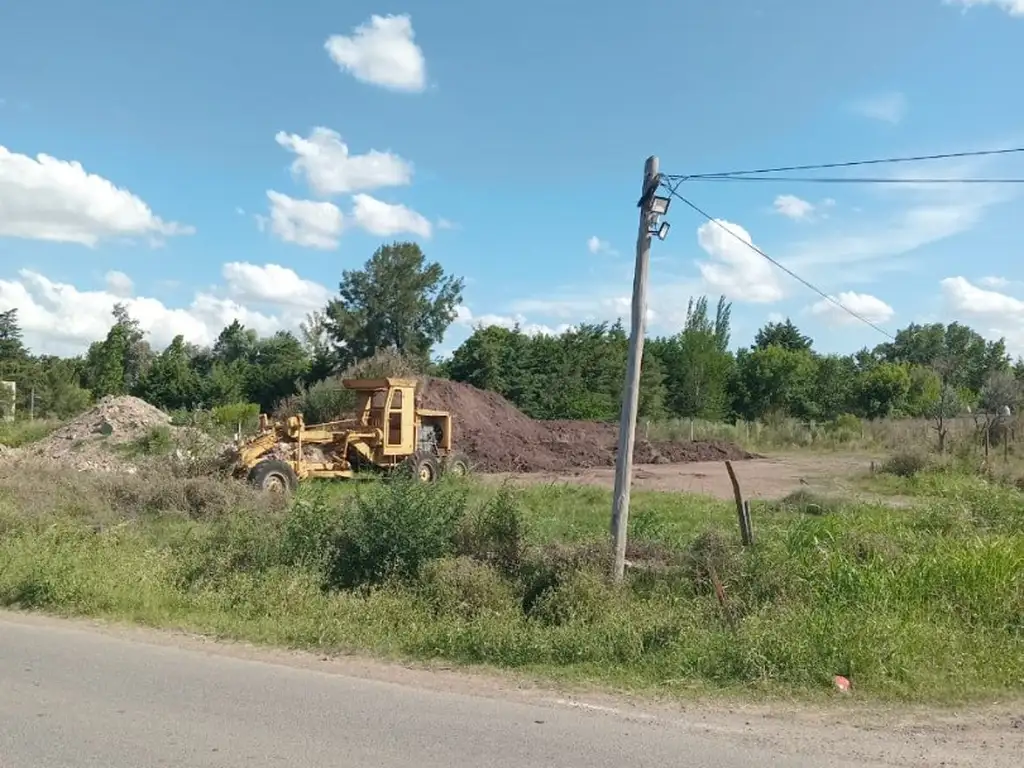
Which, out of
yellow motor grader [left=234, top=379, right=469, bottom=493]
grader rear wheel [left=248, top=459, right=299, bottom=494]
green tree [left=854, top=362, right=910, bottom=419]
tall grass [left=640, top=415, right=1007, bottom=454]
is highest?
green tree [left=854, top=362, right=910, bottom=419]

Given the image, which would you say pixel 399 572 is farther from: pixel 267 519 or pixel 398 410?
pixel 398 410

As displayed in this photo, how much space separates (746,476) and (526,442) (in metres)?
10.7

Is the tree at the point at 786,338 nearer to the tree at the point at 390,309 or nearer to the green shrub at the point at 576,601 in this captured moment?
the tree at the point at 390,309

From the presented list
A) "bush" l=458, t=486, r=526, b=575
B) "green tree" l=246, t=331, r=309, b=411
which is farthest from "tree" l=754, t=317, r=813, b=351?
"bush" l=458, t=486, r=526, b=575

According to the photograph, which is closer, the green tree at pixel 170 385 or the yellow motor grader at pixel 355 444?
the yellow motor grader at pixel 355 444

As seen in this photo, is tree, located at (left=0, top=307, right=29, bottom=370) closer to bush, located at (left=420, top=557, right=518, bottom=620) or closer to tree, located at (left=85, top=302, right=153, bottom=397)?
tree, located at (left=85, top=302, right=153, bottom=397)

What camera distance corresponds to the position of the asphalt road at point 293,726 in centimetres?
526

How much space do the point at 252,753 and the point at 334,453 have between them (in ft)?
58.7

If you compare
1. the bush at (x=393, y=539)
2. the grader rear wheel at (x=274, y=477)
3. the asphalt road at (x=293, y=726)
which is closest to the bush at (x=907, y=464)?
the grader rear wheel at (x=274, y=477)

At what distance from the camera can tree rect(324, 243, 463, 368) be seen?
217 ft

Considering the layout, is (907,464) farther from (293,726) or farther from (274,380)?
(274,380)

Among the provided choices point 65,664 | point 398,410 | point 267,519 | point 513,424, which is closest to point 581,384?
point 513,424

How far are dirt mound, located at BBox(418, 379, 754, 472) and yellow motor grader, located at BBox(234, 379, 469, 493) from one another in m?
7.97

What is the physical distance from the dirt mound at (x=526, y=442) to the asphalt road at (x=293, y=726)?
82.1 feet
